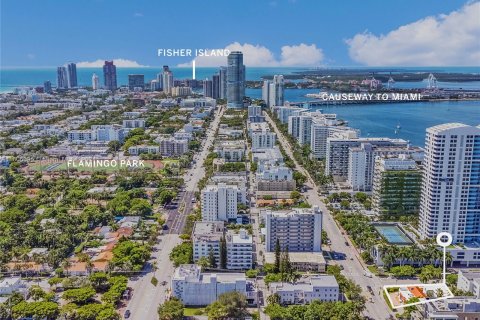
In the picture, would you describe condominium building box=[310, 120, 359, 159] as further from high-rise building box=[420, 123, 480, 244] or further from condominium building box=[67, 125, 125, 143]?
condominium building box=[67, 125, 125, 143]

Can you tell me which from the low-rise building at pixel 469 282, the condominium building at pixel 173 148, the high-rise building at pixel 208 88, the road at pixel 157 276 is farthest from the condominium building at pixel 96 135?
Result: the low-rise building at pixel 469 282

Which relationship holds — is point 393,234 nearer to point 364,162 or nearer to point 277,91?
point 364,162

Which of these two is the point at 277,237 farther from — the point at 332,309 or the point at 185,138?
the point at 185,138

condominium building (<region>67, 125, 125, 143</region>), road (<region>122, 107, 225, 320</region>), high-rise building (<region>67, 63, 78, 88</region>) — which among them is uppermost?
high-rise building (<region>67, 63, 78, 88</region>)

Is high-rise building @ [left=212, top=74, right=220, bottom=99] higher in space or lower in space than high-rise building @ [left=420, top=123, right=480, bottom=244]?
higher

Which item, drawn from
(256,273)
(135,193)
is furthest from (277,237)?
(135,193)

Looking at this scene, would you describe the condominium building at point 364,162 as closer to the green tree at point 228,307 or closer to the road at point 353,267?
the road at point 353,267

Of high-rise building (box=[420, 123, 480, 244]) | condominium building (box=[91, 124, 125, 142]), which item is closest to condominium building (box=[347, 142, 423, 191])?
high-rise building (box=[420, 123, 480, 244])
